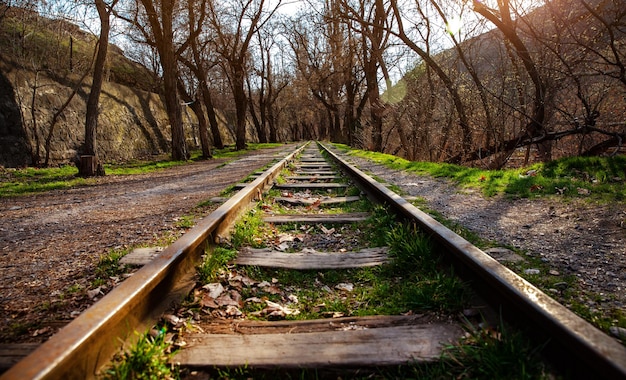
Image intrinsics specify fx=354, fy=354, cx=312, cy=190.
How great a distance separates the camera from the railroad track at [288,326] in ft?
3.77

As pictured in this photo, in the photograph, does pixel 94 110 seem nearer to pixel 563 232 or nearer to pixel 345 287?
pixel 345 287

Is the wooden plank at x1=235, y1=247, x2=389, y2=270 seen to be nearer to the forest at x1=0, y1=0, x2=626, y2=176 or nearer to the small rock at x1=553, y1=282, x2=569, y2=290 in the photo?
the small rock at x1=553, y1=282, x2=569, y2=290

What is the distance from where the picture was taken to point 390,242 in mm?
2727

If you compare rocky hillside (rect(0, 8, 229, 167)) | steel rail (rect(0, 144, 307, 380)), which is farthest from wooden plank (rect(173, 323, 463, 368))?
rocky hillside (rect(0, 8, 229, 167))

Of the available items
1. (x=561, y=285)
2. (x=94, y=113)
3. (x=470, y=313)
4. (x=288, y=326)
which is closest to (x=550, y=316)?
(x=470, y=313)

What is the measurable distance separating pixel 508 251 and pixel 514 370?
4.52ft

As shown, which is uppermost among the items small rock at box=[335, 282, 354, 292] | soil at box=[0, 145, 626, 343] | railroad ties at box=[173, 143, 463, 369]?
soil at box=[0, 145, 626, 343]

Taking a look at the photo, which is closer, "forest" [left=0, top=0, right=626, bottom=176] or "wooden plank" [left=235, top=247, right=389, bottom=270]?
"wooden plank" [left=235, top=247, right=389, bottom=270]

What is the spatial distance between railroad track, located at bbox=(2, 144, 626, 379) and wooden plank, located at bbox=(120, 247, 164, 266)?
372mm

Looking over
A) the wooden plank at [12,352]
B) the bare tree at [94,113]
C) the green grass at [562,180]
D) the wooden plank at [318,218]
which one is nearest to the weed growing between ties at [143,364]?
the wooden plank at [12,352]

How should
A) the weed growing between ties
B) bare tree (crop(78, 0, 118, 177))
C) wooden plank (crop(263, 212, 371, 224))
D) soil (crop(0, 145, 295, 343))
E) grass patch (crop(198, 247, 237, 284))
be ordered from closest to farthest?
the weed growing between ties, soil (crop(0, 145, 295, 343)), grass patch (crop(198, 247, 237, 284)), wooden plank (crop(263, 212, 371, 224)), bare tree (crop(78, 0, 118, 177))

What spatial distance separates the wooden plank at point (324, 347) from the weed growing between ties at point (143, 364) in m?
0.06

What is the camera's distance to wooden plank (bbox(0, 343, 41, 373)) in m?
1.38

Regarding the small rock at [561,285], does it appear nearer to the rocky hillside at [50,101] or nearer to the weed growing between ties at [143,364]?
the weed growing between ties at [143,364]
